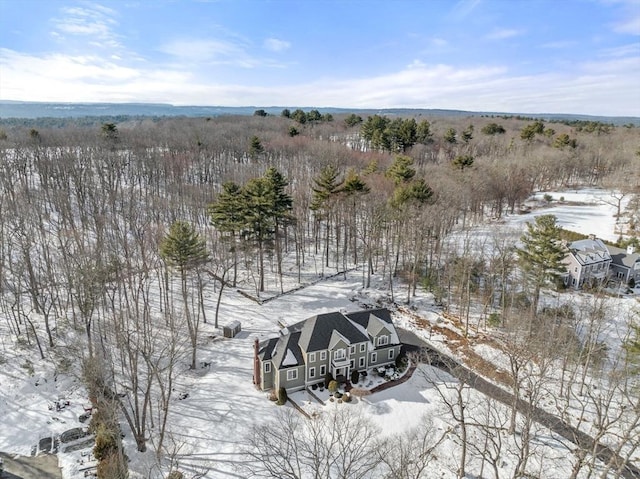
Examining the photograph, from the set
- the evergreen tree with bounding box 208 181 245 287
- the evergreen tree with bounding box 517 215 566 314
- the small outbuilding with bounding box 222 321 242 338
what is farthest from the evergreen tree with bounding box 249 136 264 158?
the evergreen tree with bounding box 517 215 566 314

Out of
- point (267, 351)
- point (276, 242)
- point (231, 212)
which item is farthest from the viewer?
point (276, 242)

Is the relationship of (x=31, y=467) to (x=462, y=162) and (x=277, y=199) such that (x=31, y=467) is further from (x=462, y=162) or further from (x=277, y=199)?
(x=462, y=162)

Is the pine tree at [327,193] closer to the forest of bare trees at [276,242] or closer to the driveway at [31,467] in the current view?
the forest of bare trees at [276,242]

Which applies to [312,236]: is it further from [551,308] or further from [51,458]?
[51,458]

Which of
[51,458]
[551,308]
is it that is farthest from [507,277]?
[51,458]

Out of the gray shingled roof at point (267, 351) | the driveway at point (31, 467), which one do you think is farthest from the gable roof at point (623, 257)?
the driveway at point (31, 467)

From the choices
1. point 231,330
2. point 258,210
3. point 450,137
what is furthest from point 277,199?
point 450,137
